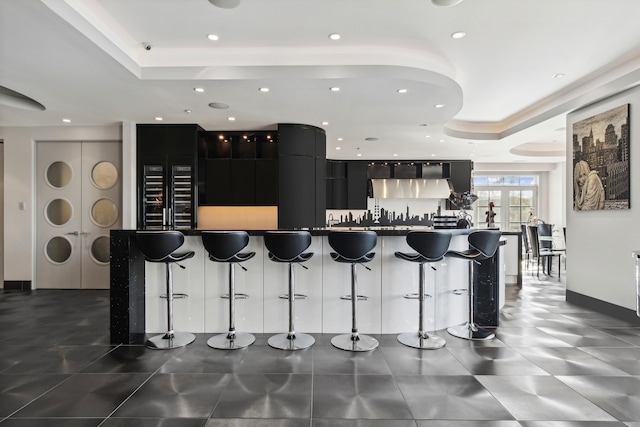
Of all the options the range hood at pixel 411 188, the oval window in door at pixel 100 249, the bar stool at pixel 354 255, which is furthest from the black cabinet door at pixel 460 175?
the oval window in door at pixel 100 249

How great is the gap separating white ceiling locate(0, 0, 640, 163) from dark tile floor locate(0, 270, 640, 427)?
273 centimetres

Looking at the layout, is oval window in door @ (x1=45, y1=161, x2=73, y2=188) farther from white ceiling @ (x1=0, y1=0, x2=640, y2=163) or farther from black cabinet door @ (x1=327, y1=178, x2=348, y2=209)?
black cabinet door @ (x1=327, y1=178, x2=348, y2=209)

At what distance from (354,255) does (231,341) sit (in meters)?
1.45

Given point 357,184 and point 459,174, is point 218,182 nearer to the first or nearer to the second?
point 357,184

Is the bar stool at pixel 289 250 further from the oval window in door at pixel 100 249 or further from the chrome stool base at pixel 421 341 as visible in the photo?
the oval window in door at pixel 100 249

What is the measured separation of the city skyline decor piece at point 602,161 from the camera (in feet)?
14.1

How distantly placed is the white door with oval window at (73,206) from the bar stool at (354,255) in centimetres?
448

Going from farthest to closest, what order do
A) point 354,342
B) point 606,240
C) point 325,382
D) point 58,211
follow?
point 58,211
point 606,240
point 354,342
point 325,382

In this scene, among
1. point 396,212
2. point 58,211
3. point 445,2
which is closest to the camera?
point 445,2

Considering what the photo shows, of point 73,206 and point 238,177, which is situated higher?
point 238,177

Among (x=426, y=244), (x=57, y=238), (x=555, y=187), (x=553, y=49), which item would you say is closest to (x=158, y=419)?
(x=426, y=244)

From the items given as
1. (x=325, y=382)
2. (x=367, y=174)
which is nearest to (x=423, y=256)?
(x=325, y=382)

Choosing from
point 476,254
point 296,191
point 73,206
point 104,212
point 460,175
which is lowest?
point 476,254

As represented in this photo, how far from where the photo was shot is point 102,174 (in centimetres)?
607
